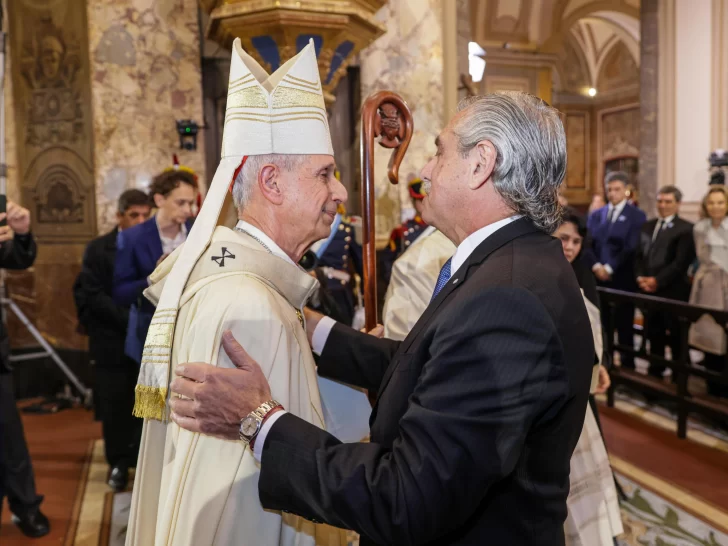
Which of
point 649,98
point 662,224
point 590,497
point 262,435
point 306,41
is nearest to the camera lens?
point 262,435

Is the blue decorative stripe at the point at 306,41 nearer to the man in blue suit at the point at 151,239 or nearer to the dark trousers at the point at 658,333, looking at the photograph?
the man in blue suit at the point at 151,239

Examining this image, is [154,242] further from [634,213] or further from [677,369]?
[634,213]

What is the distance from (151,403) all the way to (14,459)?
2325 mm

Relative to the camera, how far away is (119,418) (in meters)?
4.22

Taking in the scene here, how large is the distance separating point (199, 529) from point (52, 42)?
18.3 ft

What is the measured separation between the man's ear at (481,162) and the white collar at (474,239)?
0.29 feet

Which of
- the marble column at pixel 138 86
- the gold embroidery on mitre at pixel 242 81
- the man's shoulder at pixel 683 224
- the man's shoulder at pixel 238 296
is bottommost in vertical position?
the man's shoulder at pixel 238 296

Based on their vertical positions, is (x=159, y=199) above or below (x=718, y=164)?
below

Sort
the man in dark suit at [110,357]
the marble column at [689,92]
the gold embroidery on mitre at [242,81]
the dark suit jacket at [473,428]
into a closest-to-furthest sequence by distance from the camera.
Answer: the dark suit jacket at [473,428] < the gold embroidery on mitre at [242,81] < the man in dark suit at [110,357] < the marble column at [689,92]

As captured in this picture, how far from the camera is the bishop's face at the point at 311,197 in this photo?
1678 millimetres

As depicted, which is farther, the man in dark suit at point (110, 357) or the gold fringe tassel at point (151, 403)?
the man in dark suit at point (110, 357)

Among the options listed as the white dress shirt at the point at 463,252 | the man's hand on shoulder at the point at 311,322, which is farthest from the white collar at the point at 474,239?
the man's hand on shoulder at the point at 311,322

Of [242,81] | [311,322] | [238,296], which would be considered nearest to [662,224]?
[311,322]

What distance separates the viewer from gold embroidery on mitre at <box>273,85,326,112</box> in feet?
5.42
